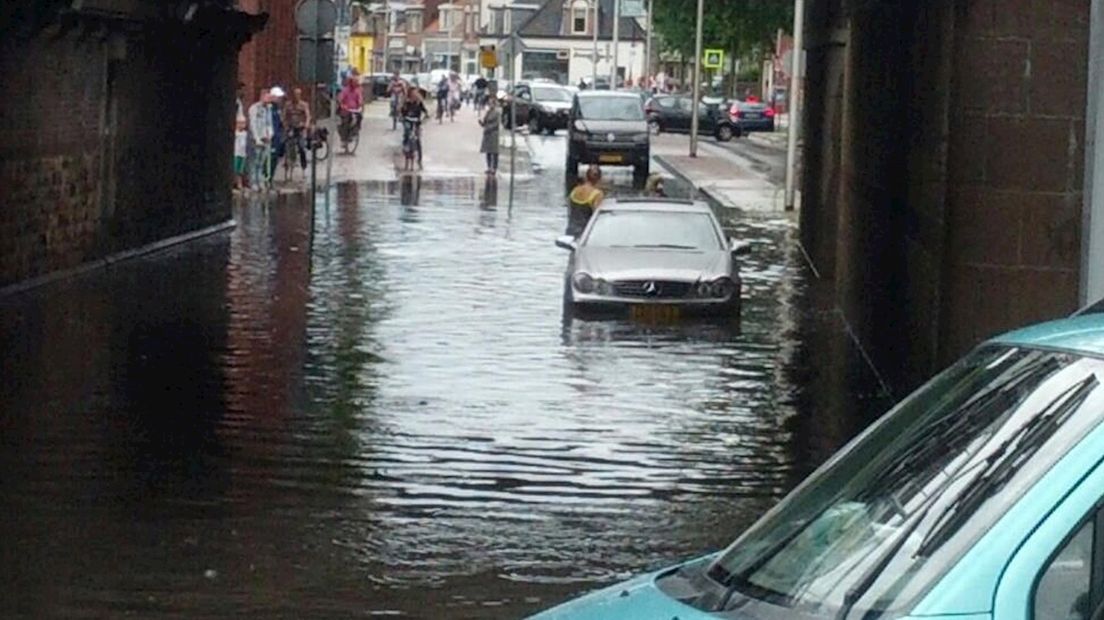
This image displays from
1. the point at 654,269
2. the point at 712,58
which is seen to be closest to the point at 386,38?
the point at 712,58

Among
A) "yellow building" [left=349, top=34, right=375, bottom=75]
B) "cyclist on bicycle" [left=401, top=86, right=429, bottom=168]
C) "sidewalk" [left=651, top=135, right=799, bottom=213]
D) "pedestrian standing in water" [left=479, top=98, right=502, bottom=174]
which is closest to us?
"sidewalk" [left=651, top=135, right=799, bottom=213]

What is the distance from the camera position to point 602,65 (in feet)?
456

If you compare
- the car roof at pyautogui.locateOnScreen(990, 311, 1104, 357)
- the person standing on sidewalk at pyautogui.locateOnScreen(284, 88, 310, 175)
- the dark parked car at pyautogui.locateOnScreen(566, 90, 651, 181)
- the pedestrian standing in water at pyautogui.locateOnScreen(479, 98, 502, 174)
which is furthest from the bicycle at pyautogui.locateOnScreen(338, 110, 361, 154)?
the car roof at pyautogui.locateOnScreen(990, 311, 1104, 357)

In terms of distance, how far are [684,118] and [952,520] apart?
244 ft

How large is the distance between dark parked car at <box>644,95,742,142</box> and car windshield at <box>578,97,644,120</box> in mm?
22687

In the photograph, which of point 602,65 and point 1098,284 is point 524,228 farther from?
point 602,65

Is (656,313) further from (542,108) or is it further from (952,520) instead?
(542,108)

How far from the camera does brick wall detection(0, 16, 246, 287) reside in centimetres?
2336

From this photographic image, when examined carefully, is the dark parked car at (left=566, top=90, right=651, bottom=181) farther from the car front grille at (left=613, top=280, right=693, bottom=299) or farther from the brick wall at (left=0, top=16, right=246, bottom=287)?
the car front grille at (left=613, top=280, right=693, bottom=299)

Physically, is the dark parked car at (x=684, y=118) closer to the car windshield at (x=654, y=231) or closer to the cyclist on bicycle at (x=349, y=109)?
the cyclist on bicycle at (x=349, y=109)

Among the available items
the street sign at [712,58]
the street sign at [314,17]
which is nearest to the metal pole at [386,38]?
the street sign at [712,58]

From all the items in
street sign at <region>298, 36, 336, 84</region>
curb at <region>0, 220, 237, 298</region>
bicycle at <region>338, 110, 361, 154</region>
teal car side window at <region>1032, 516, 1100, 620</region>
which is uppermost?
street sign at <region>298, 36, 336, 84</region>

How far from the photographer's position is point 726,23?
77.0 metres

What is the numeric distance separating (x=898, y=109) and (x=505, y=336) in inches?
164
